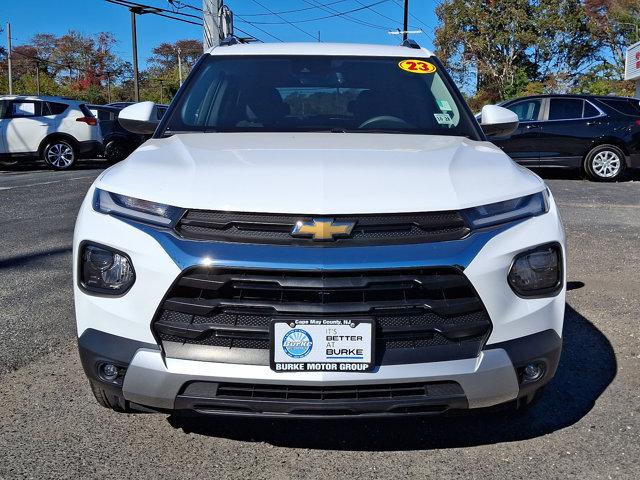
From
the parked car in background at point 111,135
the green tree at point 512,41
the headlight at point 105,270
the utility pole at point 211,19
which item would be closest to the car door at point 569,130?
the parked car in background at point 111,135

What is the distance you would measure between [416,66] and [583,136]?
32.6 feet

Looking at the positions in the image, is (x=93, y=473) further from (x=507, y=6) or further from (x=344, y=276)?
(x=507, y=6)

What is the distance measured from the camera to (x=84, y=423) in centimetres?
298

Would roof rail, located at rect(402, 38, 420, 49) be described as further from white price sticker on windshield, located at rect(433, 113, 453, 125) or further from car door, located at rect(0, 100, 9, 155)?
car door, located at rect(0, 100, 9, 155)

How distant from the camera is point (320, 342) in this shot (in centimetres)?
233

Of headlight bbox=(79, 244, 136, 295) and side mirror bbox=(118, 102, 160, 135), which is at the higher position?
side mirror bbox=(118, 102, 160, 135)

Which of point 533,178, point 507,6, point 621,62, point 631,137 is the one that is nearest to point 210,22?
point 631,137

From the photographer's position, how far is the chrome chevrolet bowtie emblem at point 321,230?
2354 millimetres

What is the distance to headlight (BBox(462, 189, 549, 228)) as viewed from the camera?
8.09ft

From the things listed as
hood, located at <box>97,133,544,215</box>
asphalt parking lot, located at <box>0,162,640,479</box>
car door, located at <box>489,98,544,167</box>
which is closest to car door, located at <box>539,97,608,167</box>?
car door, located at <box>489,98,544,167</box>

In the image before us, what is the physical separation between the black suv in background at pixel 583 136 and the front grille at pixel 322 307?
11270 millimetres

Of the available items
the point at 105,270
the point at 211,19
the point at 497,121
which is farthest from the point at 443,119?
the point at 211,19

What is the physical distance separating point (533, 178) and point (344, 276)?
105 centimetres

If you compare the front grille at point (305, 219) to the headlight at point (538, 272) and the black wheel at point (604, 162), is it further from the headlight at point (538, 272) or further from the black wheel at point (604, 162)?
the black wheel at point (604, 162)
